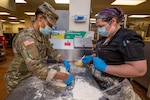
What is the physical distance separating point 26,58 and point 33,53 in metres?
0.07

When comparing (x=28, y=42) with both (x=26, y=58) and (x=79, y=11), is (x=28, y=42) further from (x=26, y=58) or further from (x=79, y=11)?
(x=79, y=11)

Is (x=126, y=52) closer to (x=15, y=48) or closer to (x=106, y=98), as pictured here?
(x=106, y=98)

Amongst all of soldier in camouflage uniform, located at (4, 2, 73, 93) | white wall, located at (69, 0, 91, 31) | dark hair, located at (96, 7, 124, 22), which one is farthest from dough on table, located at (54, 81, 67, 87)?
white wall, located at (69, 0, 91, 31)

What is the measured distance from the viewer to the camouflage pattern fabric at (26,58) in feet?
3.42

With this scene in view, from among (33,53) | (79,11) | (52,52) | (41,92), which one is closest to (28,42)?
(33,53)

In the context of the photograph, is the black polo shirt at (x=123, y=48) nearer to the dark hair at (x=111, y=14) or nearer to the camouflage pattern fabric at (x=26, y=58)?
the dark hair at (x=111, y=14)

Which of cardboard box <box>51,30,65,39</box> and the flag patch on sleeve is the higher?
cardboard box <box>51,30,65,39</box>

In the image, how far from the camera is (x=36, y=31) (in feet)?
4.21

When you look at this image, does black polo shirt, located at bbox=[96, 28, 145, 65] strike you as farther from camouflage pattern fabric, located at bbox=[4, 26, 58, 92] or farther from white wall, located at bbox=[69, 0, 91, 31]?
white wall, located at bbox=[69, 0, 91, 31]

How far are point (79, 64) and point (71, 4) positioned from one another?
1.17 metres

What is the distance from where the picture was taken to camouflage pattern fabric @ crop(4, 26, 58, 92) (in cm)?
104

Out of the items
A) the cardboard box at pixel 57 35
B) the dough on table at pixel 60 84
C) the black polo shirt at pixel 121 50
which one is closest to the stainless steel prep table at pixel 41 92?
the dough on table at pixel 60 84

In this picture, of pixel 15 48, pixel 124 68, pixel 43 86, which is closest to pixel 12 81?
pixel 15 48

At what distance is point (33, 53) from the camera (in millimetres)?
1068
